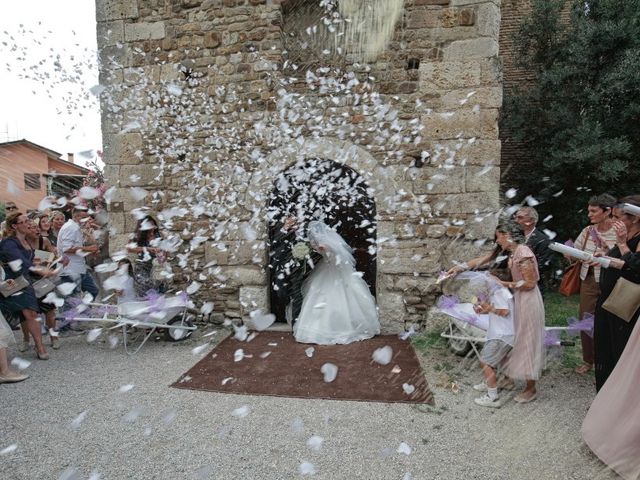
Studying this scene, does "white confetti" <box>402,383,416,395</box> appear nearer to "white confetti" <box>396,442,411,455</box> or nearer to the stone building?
"white confetti" <box>396,442,411,455</box>

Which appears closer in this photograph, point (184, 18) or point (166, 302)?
point (166, 302)

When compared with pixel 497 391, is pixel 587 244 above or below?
above

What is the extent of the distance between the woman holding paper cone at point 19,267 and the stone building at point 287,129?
1.48 metres

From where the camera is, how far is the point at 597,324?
3184 mm

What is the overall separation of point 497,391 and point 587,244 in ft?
5.37

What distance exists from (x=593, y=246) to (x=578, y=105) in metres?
6.03

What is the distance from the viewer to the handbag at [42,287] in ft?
15.8

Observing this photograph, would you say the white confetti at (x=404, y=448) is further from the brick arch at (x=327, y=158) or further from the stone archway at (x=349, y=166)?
the brick arch at (x=327, y=158)

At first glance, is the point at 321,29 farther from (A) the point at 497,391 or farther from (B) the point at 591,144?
(B) the point at 591,144

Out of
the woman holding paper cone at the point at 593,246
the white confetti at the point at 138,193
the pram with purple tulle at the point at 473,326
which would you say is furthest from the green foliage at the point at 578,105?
the white confetti at the point at 138,193

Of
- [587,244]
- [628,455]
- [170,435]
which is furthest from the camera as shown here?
[587,244]

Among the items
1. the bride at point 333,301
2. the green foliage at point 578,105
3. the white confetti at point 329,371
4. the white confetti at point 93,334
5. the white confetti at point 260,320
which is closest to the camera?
the white confetti at point 329,371

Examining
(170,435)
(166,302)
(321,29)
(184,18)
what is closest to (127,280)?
(166,302)

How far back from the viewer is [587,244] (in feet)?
13.0
